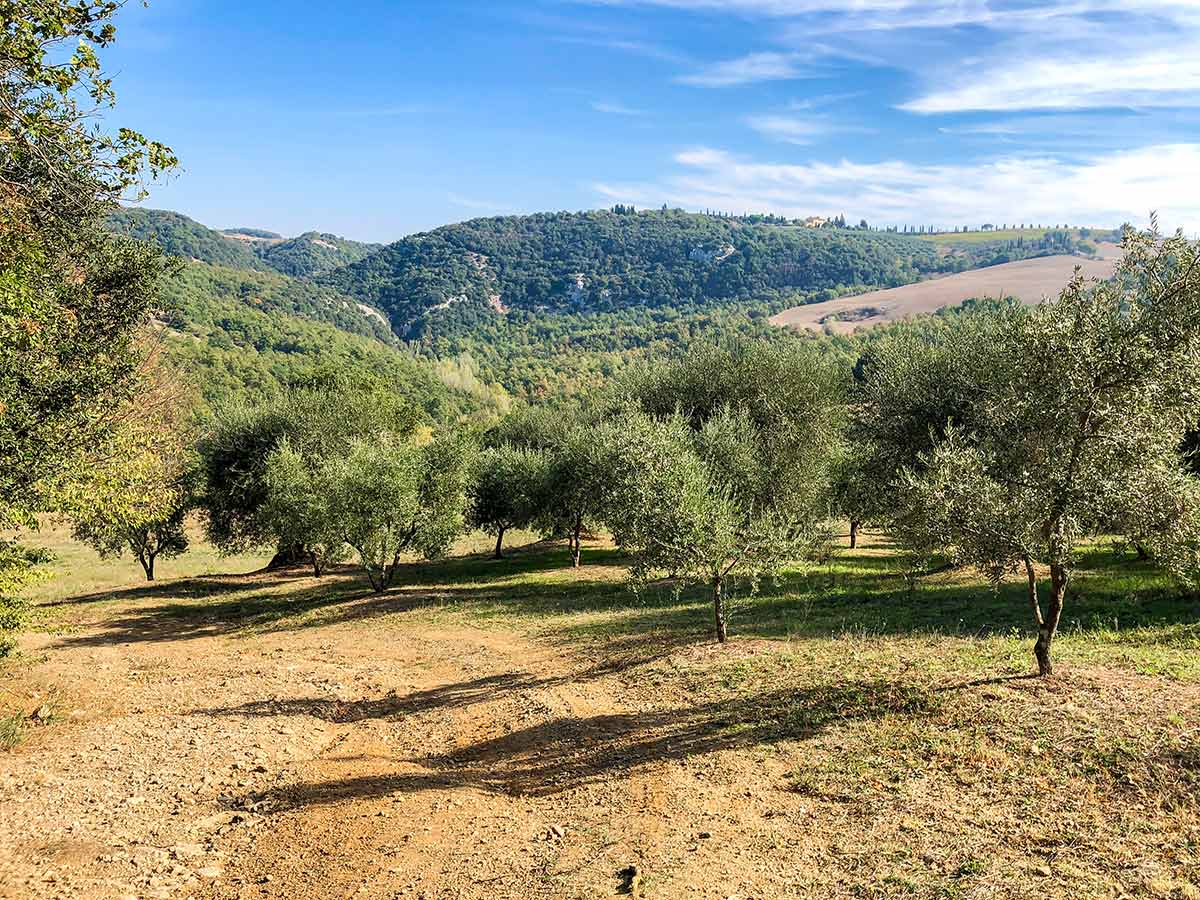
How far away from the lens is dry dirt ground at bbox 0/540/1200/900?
398 inches

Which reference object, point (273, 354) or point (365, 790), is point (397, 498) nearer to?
point (365, 790)

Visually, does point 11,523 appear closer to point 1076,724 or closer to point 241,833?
point 241,833

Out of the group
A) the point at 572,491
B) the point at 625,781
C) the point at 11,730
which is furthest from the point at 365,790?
the point at 572,491

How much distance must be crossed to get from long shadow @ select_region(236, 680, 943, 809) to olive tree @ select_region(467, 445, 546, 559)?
1248 inches

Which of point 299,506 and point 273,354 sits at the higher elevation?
point 273,354

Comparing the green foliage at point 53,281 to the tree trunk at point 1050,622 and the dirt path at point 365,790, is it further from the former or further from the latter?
the tree trunk at point 1050,622

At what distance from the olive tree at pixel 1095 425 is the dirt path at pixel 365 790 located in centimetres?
746

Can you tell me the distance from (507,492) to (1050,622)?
38.3 metres

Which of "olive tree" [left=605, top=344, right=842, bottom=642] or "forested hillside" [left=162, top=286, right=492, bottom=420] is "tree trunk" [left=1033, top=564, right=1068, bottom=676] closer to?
"olive tree" [left=605, top=344, right=842, bottom=642]

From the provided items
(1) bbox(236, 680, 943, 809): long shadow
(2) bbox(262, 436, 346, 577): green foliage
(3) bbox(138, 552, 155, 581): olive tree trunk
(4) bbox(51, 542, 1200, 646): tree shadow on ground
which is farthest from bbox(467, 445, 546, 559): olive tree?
(1) bbox(236, 680, 943, 809): long shadow

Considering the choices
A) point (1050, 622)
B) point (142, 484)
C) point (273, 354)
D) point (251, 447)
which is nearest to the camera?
point (1050, 622)

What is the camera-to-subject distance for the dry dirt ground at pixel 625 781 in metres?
10.1

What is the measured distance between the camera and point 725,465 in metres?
31.5

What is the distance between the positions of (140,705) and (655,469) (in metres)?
15.8
